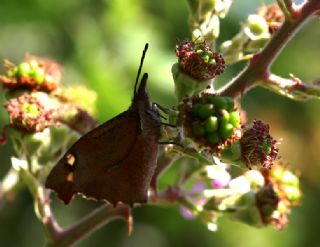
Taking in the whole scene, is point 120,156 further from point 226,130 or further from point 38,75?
point 38,75

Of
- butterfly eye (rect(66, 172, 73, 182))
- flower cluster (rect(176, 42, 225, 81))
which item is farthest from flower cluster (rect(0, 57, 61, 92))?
flower cluster (rect(176, 42, 225, 81))

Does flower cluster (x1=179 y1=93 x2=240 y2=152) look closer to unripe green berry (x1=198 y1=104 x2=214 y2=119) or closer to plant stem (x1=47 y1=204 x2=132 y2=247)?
unripe green berry (x1=198 y1=104 x2=214 y2=119)

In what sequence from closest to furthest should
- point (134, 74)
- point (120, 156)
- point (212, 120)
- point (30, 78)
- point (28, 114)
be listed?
point (212, 120)
point (120, 156)
point (28, 114)
point (30, 78)
point (134, 74)

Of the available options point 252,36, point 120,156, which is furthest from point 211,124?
point 252,36

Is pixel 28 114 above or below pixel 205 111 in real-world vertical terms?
below

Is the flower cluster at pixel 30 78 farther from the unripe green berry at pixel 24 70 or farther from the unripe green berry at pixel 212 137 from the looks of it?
the unripe green berry at pixel 212 137

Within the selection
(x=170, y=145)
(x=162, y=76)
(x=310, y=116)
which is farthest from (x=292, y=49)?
(x=170, y=145)

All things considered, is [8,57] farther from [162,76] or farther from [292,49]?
[292,49]

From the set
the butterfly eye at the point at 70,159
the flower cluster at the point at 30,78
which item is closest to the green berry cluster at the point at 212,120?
the butterfly eye at the point at 70,159

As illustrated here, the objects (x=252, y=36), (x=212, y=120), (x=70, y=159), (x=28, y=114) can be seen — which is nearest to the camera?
(x=212, y=120)
